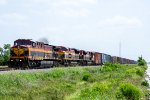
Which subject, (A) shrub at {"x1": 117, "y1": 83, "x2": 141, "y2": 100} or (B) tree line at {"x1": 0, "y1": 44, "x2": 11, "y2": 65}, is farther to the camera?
(B) tree line at {"x1": 0, "y1": 44, "x2": 11, "y2": 65}

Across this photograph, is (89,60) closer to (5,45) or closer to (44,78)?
(5,45)

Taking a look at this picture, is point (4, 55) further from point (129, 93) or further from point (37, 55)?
point (129, 93)

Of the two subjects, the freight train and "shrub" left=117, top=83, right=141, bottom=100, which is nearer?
"shrub" left=117, top=83, right=141, bottom=100

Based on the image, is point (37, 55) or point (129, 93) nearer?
point (129, 93)

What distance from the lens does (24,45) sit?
4953 centimetres

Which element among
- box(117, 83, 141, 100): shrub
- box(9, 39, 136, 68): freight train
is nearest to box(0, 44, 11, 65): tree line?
box(9, 39, 136, 68): freight train

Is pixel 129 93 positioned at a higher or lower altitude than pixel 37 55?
lower

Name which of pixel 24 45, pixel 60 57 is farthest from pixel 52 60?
pixel 24 45

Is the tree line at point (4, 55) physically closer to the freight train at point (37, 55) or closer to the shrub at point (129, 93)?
the freight train at point (37, 55)

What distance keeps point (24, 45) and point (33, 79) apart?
52.9ft

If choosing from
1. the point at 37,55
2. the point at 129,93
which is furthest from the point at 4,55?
the point at 129,93

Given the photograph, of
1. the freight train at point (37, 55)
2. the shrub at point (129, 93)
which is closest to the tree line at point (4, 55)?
the freight train at point (37, 55)

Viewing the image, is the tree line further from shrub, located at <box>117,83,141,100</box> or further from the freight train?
shrub, located at <box>117,83,141,100</box>

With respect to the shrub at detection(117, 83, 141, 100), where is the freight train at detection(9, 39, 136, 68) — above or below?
above
